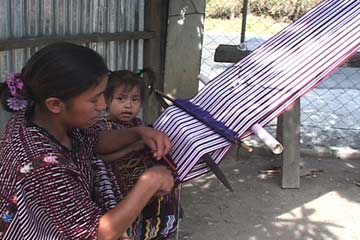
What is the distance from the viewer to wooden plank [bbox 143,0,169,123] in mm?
3721

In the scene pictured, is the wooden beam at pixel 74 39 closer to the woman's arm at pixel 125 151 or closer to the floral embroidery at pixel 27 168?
the woman's arm at pixel 125 151

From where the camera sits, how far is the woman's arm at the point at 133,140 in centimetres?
187

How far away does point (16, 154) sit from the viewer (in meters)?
1.44

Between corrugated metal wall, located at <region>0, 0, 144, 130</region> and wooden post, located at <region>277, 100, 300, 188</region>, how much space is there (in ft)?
3.17

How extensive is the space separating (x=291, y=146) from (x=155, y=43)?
1.05 meters

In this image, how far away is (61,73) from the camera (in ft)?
4.73

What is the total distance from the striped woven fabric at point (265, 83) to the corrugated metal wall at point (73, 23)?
2.58 feet

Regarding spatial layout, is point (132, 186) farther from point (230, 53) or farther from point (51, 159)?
point (230, 53)

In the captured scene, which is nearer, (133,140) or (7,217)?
(7,217)

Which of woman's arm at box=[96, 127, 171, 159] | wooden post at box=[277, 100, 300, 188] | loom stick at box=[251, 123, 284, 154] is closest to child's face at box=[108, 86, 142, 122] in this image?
woman's arm at box=[96, 127, 171, 159]

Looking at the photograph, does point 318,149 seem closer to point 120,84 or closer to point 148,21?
point 148,21

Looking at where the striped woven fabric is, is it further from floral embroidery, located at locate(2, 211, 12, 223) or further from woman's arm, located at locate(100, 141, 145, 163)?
floral embroidery, located at locate(2, 211, 12, 223)

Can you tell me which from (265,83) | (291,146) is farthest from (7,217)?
(291,146)

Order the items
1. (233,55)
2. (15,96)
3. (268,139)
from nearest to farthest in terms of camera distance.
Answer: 1. (15,96)
2. (268,139)
3. (233,55)
